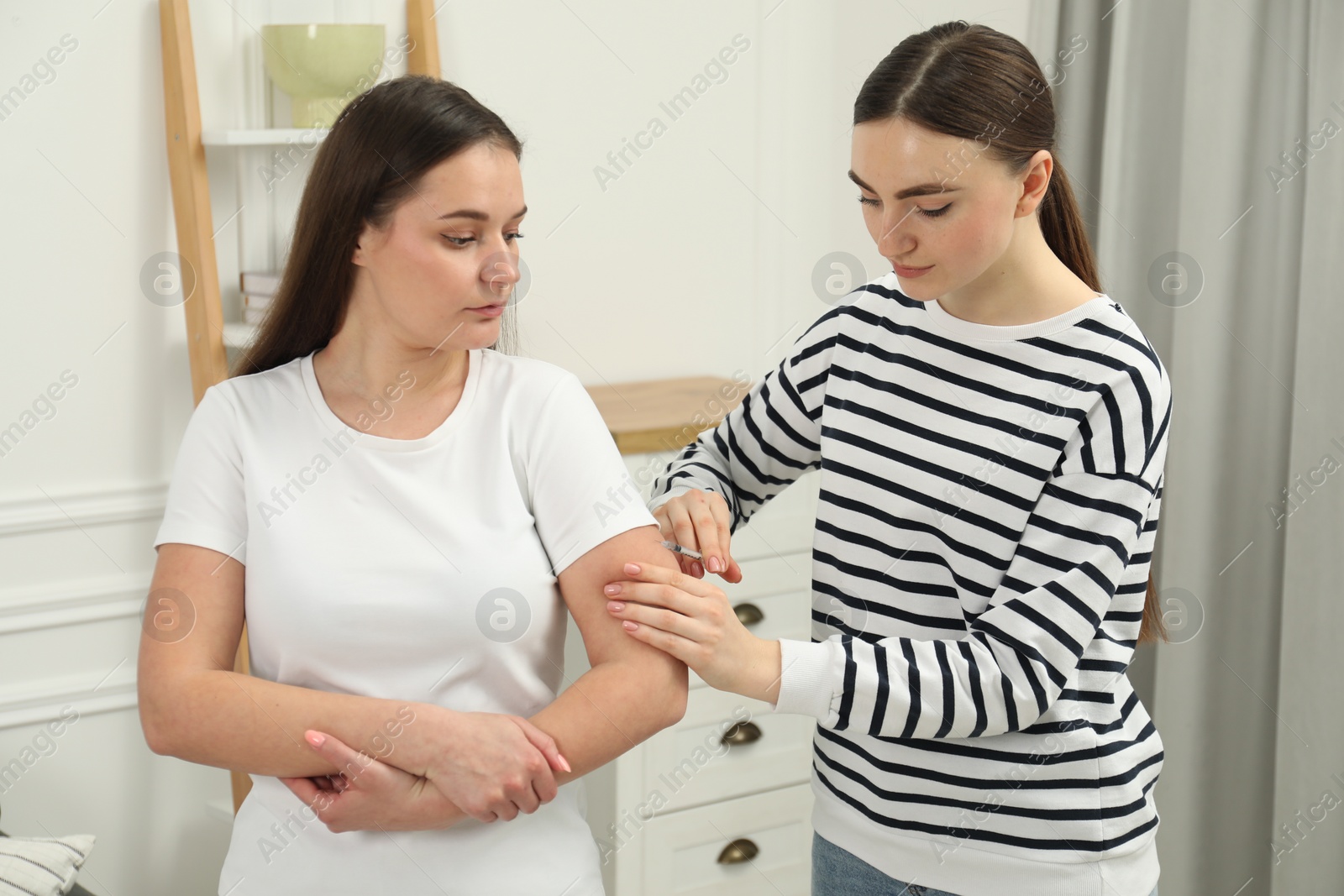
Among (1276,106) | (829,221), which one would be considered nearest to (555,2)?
(829,221)

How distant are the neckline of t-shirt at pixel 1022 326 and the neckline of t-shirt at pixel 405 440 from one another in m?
0.51

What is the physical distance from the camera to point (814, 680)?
112cm

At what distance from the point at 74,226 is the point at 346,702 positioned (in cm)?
120

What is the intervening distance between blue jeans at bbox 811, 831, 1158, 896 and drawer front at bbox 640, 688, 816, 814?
77 centimetres

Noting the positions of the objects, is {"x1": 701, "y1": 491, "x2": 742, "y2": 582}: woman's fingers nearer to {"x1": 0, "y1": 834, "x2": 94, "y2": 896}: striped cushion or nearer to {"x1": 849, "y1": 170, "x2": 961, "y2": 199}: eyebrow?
{"x1": 849, "y1": 170, "x2": 961, "y2": 199}: eyebrow

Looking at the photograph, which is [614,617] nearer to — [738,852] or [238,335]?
[238,335]

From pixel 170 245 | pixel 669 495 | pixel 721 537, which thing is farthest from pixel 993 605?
pixel 170 245

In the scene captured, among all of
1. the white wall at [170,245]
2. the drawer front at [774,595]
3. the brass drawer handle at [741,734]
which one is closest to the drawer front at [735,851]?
the brass drawer handle at [741,734]

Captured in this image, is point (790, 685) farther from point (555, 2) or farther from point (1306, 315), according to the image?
point (555, 2)

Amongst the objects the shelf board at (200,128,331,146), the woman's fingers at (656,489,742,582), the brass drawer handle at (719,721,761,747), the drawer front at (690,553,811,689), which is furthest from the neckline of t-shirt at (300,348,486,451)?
the brass drawer handle at (719,721,761,747)

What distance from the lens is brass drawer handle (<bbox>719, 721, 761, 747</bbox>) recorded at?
2197mm

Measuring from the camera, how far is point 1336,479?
178 centimetres

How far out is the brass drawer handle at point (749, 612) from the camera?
7.26ft

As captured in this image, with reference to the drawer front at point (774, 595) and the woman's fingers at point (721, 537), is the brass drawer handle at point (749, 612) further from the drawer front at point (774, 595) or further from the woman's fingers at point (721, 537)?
the woman's fingers at point (721, 537)
